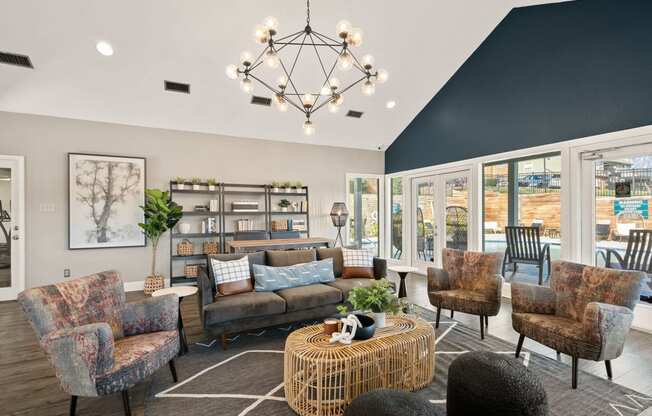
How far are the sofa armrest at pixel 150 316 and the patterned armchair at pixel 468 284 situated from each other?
2594 mm

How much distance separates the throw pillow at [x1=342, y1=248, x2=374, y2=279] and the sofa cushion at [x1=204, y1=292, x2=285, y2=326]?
1.12 meters

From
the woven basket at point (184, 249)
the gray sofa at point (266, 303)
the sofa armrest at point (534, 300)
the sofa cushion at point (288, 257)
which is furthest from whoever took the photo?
the woven basket at point (184, 249)

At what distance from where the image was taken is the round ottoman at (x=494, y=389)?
1464 mm

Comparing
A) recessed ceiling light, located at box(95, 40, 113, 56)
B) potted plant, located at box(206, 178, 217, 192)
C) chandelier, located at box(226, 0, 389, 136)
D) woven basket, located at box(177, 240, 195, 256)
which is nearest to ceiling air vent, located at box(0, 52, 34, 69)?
recessed ceiling light, located at box(95, 40, 113, 56)

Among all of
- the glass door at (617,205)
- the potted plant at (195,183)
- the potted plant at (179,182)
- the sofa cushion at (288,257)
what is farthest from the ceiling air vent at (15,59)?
the glass door at (617,205)

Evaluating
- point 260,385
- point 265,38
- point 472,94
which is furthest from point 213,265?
point 472,94

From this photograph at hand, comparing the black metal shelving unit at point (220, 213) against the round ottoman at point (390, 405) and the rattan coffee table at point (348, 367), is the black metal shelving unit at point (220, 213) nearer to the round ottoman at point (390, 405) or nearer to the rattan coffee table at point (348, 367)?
the rattan coffee table at point (348, 367)

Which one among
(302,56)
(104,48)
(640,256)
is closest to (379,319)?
(640,256)

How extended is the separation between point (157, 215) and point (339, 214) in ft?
10.5

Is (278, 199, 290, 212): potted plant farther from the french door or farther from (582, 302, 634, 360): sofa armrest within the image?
(582, 302, 634, 360): sofa armrest

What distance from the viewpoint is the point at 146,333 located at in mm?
2396

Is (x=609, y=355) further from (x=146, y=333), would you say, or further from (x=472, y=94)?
(x=472, y=94)

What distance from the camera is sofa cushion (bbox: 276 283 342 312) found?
10.6 feet

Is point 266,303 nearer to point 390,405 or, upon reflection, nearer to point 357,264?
point 357,264
